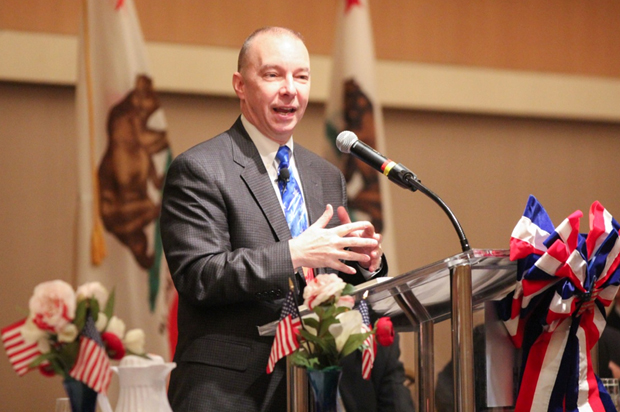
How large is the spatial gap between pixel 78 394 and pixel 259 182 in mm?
882

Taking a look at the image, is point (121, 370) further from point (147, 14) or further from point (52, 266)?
point (147, 14)

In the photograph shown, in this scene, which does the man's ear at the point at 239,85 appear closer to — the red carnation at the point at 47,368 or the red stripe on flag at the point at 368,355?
the red stripe on flag at the point at 368,355

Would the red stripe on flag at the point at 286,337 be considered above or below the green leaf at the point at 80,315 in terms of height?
below

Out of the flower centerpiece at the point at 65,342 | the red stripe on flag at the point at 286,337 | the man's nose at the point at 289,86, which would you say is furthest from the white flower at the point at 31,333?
the man's nose at the point at 289,86

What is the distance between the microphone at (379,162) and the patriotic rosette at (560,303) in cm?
29

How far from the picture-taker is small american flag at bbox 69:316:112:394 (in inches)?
59.7

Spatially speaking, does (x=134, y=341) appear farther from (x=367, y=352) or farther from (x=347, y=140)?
(x=347, y=140)

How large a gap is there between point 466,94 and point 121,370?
413 centimetres

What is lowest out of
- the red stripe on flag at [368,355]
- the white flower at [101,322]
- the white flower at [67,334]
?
the red stripe on flag at [368,355]

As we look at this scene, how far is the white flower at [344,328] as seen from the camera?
1.73 m

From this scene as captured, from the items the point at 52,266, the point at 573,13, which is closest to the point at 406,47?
the point at 573,13

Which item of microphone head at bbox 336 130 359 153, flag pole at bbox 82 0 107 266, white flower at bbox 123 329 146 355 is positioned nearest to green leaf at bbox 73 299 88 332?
Result: white flower at bbox 123 329 146 355

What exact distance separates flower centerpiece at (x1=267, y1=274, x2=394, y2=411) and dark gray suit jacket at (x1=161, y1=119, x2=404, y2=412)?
19 cm

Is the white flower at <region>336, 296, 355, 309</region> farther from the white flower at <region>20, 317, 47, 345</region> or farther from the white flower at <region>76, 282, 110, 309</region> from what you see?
the white flower at <region>20, 317, 47, 345</region>
